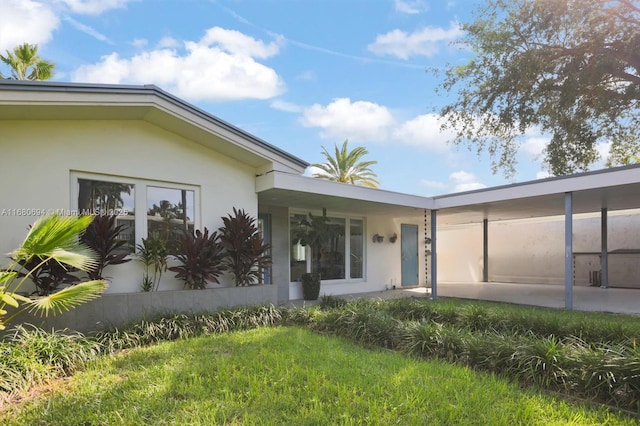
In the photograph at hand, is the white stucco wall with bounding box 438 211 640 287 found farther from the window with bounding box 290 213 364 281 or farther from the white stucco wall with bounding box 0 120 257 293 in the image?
the white stucco wall with bounding box 0 120 257 293

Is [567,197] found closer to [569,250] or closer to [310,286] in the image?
[569,250]

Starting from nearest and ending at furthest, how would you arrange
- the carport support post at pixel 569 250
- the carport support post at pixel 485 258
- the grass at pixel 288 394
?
the grass at pixel 288 394, the carport support post at pixel 569 250, the carport support post at pixel 485 258

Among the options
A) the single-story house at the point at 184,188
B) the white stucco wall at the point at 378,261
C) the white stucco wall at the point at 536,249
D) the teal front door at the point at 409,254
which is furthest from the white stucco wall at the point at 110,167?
the white stucco wall at the point at 536,249

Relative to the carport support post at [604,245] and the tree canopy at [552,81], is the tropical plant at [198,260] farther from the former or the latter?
the carport support post at [604,245]

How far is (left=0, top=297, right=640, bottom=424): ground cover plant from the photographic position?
406 centimetres

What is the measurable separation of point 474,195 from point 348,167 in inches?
578

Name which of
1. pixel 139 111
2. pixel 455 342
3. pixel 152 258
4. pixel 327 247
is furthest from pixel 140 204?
pixel 327 247

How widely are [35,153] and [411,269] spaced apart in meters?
12.4

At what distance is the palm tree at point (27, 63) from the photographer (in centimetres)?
1426

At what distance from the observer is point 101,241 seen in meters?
6.13

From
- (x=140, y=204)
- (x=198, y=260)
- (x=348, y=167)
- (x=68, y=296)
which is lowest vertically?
(x=68, y=296)

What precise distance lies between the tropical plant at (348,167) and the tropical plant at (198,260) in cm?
1746

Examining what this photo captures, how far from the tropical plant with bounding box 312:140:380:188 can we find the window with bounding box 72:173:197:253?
56.6 feet

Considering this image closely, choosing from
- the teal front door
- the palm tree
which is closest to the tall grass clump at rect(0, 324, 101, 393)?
the teal front door
